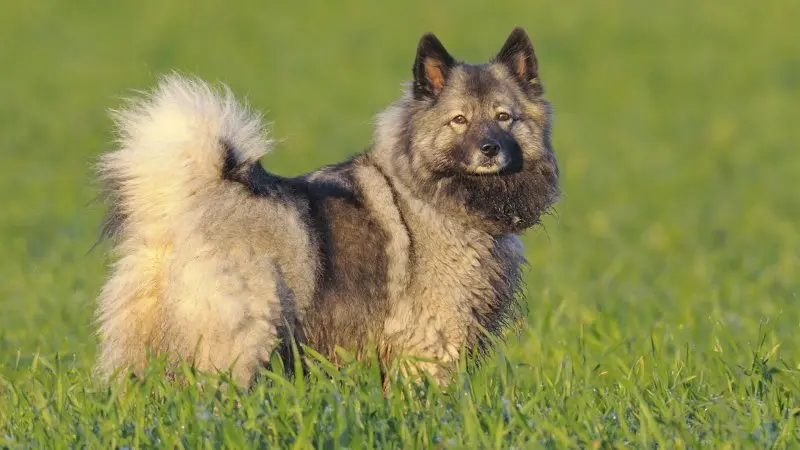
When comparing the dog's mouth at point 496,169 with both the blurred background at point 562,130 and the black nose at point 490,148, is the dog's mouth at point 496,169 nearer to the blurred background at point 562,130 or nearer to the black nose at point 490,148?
the black nose at point 490,148

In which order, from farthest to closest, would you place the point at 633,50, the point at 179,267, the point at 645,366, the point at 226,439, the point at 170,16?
the point at 170,16
the point at 633,50
the point at 645,366
the point at 179,267
the point at 226,439

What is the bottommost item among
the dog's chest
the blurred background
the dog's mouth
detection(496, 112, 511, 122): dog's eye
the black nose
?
the blurred background

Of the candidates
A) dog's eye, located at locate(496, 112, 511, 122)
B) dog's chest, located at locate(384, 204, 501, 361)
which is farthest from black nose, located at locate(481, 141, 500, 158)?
dog's chest, located at locate(384, 204, 501, 361)

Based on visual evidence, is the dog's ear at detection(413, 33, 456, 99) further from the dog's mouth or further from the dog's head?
the dog's mouth

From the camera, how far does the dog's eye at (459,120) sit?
6168 mm

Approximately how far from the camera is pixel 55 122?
67.1 ft

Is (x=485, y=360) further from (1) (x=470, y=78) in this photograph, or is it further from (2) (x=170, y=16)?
(2) (x=170, y=16)

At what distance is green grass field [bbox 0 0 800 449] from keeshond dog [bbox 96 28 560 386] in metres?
0.28

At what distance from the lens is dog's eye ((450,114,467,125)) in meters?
6.17

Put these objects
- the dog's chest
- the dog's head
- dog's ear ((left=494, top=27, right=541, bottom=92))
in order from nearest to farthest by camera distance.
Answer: the dog's chest → the dog's head → dog's ear ((left=494, top=27, right=541, bottom=92))

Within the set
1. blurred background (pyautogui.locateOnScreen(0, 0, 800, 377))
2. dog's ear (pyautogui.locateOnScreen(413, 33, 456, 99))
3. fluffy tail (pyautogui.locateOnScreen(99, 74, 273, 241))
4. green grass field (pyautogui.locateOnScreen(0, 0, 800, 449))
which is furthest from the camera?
blurred background (pyautogui.locateOnScreen(0, 0, 800, 377))

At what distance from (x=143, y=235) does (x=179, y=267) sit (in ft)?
0.89

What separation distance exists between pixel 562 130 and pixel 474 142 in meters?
14.4

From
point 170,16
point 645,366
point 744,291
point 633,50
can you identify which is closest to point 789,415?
point 645,366
